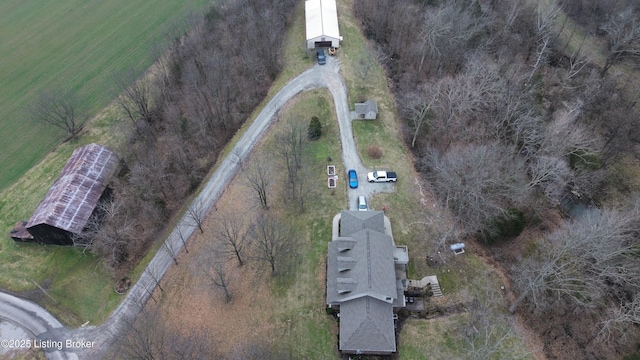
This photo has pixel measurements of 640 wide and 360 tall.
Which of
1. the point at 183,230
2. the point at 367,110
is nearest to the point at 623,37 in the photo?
the point at 367,110

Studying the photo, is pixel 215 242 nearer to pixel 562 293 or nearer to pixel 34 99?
pixel 562 293

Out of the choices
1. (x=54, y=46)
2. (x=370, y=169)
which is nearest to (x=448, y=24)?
(x=370, y=169)

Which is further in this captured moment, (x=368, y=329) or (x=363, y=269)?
(x=363, y=269)

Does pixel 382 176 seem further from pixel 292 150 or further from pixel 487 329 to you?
pixel 487 329

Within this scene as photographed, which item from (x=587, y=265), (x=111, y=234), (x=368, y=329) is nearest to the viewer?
(x=368, y=329)

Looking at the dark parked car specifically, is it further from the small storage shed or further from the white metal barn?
the small storage shed

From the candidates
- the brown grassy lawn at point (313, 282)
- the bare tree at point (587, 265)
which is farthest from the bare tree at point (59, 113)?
the bare tree at point (587, 265)
